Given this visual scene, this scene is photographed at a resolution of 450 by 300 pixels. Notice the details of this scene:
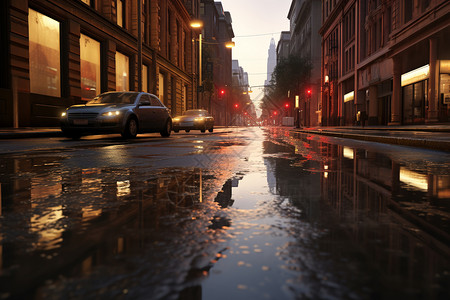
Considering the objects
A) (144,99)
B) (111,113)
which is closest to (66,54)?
(144,99)

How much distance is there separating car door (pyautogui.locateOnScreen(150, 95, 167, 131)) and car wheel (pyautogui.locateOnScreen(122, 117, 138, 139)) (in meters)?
1.55

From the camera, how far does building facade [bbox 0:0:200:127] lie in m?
14.0

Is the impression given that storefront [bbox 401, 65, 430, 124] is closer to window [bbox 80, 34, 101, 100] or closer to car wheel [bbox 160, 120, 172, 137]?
car wheel [bbox 160, 120, 172, 137]

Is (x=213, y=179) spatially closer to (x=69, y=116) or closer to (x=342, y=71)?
(x=69, y=116)

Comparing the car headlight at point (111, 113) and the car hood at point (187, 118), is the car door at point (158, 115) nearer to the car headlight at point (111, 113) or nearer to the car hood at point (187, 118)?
the car headlight at point (111, 113)

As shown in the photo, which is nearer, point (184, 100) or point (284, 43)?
point (184, 100)

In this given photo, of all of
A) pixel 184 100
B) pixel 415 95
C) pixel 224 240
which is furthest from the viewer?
pixel 184 100

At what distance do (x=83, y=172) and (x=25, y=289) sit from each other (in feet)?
10.5

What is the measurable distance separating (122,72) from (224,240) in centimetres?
2439

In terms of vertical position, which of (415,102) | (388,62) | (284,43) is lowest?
(415,102)

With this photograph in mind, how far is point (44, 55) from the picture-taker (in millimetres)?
16328

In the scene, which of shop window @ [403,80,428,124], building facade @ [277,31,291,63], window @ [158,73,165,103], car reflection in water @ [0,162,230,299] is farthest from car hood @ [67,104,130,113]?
building facade @ [277,31,291,63]

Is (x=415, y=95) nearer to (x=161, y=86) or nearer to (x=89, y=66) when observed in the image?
(x=89, y=66)

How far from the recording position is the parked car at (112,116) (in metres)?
11.5
